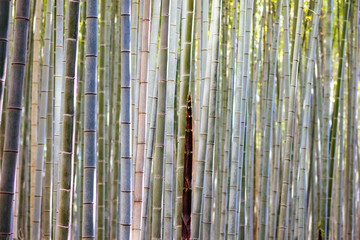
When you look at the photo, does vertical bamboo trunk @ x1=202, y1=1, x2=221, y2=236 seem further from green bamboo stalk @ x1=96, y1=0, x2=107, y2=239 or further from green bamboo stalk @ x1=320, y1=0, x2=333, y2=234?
green bamboo stalk @ x1=320, y1=0, x2=333, y2=234

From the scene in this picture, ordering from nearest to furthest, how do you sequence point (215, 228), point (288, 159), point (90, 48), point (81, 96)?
point (90, 48) < point (288, 159) < point (81, 96) < point (215, 228)

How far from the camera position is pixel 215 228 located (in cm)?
394

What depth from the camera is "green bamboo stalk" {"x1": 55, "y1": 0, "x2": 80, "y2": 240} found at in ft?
5.23

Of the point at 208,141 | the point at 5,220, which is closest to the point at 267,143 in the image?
the point at 208,141

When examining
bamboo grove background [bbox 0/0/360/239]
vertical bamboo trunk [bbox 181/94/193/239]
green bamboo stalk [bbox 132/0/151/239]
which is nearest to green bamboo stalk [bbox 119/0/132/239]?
bamboo grove background [bbox 0/0/360/239]

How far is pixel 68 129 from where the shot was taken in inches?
62.9

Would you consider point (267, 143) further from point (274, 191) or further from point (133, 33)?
point (133, 33)

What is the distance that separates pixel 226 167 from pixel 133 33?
3.87 ft

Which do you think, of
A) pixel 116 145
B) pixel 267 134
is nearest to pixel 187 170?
pixel 267 134

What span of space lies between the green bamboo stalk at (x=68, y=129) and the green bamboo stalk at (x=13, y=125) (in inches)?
7.6

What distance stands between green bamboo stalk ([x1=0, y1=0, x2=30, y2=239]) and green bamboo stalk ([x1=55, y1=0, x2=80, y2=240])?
19 centimetres

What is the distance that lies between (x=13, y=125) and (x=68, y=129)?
222 mm

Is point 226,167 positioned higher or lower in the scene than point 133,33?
lower

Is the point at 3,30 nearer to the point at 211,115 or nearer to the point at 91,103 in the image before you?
the point at 91,103
